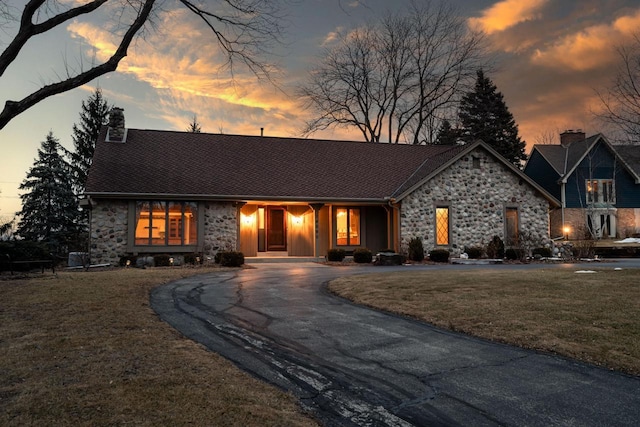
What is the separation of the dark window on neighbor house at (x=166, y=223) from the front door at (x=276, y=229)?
4349 mm

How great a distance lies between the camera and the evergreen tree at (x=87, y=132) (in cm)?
3600

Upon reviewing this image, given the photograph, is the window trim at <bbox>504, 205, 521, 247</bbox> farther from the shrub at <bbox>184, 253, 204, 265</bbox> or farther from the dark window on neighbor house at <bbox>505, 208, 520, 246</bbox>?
the shrub at <bbox>184, 253, 204, 265</bbox>

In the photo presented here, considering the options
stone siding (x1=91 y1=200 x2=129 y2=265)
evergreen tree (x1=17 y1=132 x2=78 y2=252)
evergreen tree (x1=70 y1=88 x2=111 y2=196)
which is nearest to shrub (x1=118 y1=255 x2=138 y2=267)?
stone siding (x1=91 y1=200 x2=129 y2=265)

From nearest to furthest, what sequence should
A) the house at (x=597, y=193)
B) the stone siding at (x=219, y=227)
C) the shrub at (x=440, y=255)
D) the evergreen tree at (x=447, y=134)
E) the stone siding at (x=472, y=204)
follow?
the stone siding at (x=219, y=227) < the shrub at (x=440, y=255) < the stone siding at (x=472, y=204) < the house at (x=597, y=193) < the evergreen tree at (x=447, y=134)

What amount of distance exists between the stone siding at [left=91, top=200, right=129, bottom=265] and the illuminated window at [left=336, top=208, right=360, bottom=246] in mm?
9559

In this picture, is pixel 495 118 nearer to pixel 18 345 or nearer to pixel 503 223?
pixel 503 223

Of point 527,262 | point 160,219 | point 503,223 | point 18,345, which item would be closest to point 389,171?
point 503,223

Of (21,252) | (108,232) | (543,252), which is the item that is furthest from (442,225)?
(21,252)

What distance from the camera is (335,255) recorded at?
64.5ft

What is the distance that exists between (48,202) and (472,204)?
26141 millimetres

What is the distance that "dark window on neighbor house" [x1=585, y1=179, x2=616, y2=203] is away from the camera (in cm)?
3291

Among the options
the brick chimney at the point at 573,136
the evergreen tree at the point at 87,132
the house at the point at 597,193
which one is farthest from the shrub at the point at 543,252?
the evergreen tree at the point at 87,132

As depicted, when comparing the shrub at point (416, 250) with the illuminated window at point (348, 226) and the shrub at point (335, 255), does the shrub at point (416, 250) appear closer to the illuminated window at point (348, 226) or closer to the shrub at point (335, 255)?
the illuminated window at point (348, 226)

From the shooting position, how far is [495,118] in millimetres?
45375
